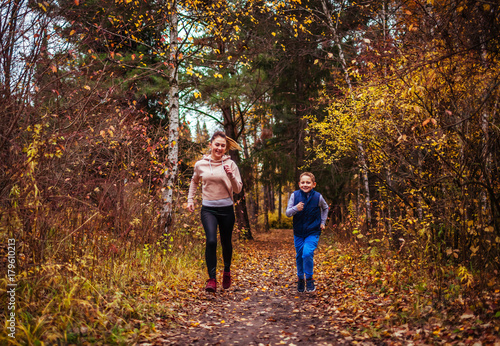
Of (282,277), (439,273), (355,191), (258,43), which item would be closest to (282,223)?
(355,191)

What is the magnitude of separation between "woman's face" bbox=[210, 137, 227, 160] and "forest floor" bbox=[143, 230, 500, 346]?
211 centimetres

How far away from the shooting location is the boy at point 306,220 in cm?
555

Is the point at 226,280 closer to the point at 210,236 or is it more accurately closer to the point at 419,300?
the point at 210,236

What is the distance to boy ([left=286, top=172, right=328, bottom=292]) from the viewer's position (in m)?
5.55

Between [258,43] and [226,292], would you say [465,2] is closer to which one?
[226,292]

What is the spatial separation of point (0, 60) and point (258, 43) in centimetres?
1098

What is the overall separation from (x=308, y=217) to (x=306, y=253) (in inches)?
23.3

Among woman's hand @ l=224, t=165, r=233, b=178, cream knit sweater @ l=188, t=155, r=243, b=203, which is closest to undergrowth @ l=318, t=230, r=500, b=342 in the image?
cream knit sweater @ l=188, t=155, r=243, b=203

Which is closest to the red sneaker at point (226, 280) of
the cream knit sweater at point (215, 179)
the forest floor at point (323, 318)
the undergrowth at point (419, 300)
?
the forest floor at point (323, 318)

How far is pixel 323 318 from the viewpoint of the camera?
4.27 m

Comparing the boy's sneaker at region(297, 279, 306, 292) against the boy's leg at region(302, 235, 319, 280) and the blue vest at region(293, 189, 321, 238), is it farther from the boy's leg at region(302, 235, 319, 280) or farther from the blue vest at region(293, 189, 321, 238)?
the blue vest at region(293, 189, 321, 238)

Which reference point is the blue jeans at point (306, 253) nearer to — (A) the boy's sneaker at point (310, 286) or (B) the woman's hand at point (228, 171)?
(A) the boy's sneaker at point (310, 286)

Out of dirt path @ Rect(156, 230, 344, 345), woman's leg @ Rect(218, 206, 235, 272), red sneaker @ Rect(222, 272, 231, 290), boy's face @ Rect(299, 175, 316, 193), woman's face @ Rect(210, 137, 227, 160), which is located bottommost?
dirt path @ Rect(156, 230, 344, 345)

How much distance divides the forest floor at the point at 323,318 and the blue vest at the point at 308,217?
39.3 inches
